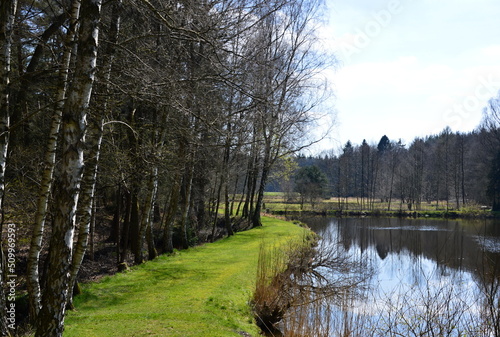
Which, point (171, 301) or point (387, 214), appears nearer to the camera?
point (171, 301)

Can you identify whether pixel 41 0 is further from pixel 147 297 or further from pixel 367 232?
pixel 367 232

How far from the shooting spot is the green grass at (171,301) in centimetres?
→ 564

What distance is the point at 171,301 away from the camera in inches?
283

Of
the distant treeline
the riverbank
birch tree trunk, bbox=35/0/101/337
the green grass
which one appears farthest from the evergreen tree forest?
the distant treeline

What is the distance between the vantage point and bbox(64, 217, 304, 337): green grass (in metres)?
5.64

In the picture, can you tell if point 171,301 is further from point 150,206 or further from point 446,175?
point 446,175

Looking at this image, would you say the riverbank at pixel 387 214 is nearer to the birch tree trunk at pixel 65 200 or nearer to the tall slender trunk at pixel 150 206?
the tall slender trunk at pixel 150 206

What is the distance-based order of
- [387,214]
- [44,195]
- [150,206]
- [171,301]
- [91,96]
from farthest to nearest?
1. [387,214]
2. [150,206]
3. [171,301]
4. [91,96]
5. [44,195]

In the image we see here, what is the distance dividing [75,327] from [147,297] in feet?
6.80

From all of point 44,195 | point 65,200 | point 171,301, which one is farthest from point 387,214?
point 65,200

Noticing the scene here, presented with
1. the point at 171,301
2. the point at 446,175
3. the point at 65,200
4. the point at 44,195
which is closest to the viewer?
the point at 65,200

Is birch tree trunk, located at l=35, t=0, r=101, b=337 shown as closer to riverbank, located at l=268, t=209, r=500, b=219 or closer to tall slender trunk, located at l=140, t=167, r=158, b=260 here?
tall slender trunk, located at l=140, t=167, r=158, b=260

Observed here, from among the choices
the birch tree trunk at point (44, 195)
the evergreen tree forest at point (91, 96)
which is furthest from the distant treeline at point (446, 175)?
the birch tree trunk at point (44, 195)

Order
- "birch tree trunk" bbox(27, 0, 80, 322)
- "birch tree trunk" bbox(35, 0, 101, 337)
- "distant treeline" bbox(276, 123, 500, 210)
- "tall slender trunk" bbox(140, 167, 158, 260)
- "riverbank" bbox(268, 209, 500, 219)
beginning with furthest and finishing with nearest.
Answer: "distant treeline" bbox(276, 123, 500, 210) → "riverbank" bbox(268, 209, 500, 219) → "tall slender trunk" bbox(140, 167, 158, 260) → "birch tree trunk" bbox(27, 0, 80, 322) → "birch tree trunk" bbox(35, 0, 101, 337)
